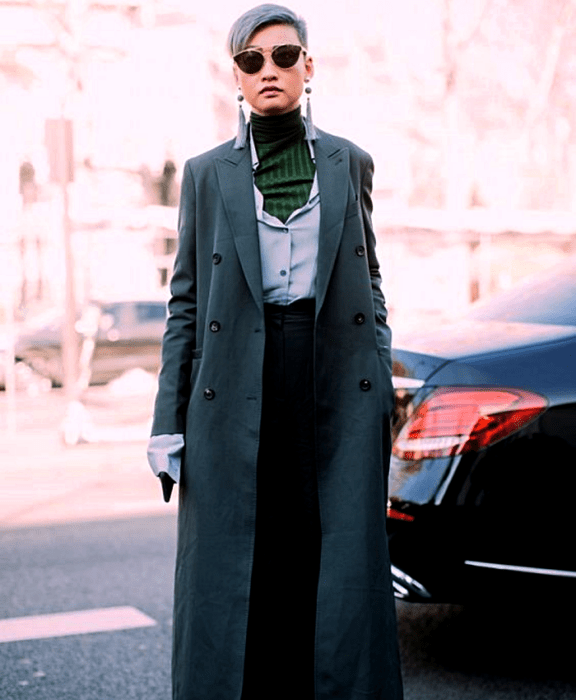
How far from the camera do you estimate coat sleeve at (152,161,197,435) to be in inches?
122

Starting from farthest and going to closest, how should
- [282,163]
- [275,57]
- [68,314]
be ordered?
[68,314], [282,163], [275,57]

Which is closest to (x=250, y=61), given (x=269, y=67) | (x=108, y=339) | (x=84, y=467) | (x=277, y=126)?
(x=269, y=67)

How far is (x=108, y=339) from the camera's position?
43.4 ft

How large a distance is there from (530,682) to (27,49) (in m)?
15.6

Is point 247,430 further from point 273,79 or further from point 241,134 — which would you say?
point 273,79

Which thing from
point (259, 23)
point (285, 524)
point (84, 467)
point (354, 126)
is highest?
point (354, 126)

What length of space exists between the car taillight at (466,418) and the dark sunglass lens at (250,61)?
1318 mm

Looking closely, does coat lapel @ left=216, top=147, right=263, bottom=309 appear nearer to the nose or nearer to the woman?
the woman

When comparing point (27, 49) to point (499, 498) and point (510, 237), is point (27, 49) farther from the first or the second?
point (499, 498)

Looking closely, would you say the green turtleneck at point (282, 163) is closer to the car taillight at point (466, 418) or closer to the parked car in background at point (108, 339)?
the car taillight at point (466, 418)

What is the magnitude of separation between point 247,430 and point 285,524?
0.26 m

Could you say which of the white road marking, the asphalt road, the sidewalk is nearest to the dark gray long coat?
the asphalt road

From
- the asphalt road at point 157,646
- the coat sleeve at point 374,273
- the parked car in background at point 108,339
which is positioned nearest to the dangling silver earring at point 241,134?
the coat sleeve at point 374,273

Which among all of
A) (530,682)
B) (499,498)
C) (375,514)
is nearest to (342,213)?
(375,514)
